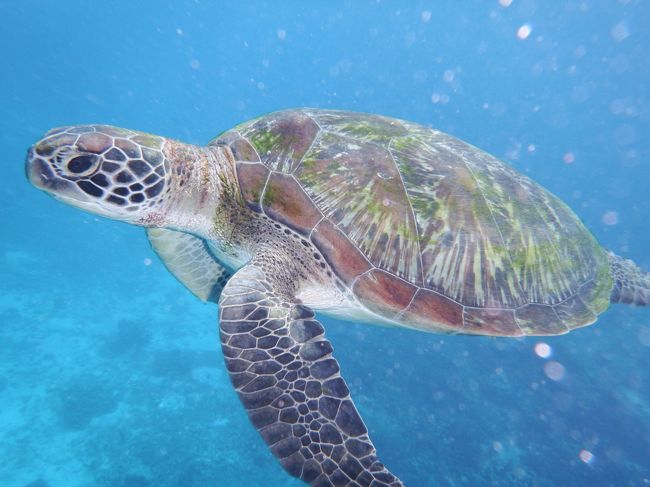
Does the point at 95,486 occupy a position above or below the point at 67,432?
above

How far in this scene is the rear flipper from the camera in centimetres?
423

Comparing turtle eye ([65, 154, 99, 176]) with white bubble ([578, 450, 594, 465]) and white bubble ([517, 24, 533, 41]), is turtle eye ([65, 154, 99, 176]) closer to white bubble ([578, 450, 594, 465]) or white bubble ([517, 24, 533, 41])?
white bubble ([578, 450, 594, 465])

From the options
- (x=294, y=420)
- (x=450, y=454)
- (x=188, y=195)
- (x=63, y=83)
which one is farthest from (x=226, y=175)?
(x=63, y=83)

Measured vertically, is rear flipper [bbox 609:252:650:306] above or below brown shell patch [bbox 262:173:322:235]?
above

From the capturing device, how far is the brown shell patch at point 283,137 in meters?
3.29

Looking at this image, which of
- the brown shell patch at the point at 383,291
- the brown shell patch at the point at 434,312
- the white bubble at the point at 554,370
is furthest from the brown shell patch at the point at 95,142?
the white bubble at the point at 554,370

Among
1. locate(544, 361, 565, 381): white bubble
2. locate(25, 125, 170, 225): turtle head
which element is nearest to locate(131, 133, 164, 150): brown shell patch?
locate(25, 125, 170, 225): turtle head

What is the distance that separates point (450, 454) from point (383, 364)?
3.05m

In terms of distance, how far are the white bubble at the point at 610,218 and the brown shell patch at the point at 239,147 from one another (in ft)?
126

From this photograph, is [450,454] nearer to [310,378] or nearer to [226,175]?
[310,378]

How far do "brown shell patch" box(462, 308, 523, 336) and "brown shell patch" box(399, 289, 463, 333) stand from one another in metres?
0.09

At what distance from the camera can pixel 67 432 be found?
33.6 ft

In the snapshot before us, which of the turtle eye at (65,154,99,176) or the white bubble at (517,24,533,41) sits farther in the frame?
the white bubble at (517,24,533,41)

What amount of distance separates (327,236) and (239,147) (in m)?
1.39
